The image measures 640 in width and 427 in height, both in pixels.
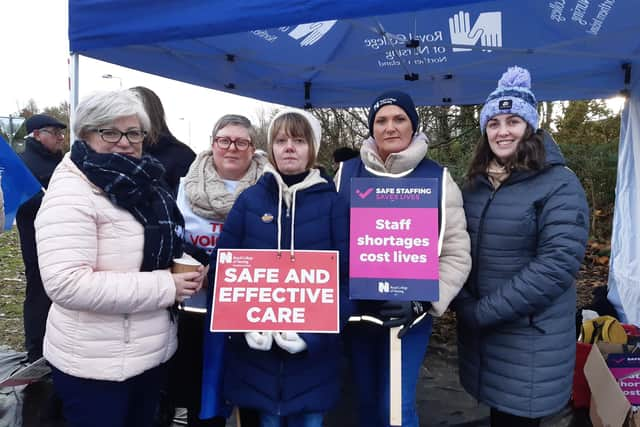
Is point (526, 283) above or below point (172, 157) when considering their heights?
below

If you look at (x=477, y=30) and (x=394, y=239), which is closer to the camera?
(x=394, y=239)

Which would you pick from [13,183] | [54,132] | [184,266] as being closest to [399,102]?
[184,266]

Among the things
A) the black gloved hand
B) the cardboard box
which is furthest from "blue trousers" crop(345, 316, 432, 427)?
the cardboard box

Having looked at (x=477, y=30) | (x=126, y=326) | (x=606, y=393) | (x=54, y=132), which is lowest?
(x=606, y=393)

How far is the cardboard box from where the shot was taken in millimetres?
2405

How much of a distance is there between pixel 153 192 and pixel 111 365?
2.24 feet

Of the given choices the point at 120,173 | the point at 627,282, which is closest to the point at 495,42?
the point at 627,282

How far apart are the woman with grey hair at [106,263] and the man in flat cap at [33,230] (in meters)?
2.51

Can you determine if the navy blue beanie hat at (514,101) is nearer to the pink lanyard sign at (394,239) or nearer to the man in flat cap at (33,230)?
the pink lanyard sign at (394,239)

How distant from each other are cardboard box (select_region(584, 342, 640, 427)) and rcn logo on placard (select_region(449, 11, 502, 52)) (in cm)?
267

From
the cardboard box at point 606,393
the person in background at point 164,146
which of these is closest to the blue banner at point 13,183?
the person in background at point 164,146

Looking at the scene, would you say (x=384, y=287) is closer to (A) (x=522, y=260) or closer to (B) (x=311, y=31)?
(A) (x=522, y=260)

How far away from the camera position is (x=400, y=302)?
196cm

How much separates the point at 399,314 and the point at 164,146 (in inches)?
66.3
